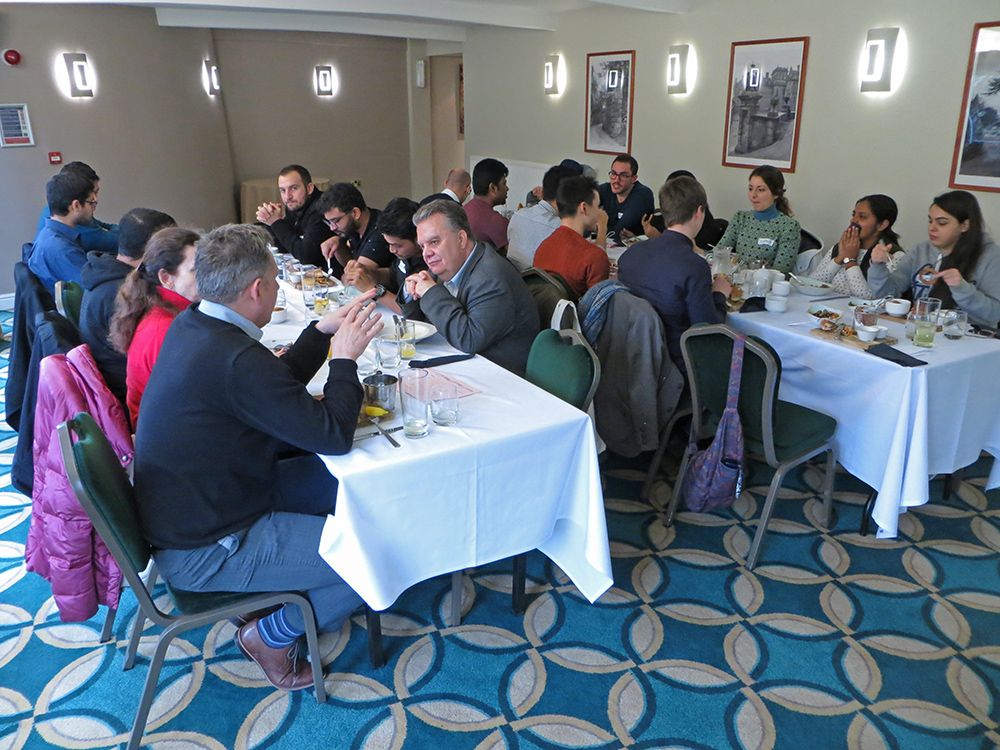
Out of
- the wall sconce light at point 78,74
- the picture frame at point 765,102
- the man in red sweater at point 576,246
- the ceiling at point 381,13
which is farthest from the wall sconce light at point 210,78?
the man in red sweater at point 576,246

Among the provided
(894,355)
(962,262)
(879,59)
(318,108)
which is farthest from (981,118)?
(318,108)

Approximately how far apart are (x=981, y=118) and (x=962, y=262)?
6.06 feet

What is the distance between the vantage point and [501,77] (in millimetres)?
8969

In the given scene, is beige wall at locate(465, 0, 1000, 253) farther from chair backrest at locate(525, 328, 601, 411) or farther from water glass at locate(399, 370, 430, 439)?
water glass at locate(399, 370, 430, 439)

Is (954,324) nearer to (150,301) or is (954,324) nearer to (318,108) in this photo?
(150,301)

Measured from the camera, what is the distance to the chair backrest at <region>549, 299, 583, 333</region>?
276cm

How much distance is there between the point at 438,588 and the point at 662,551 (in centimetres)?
90

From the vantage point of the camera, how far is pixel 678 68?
643cm

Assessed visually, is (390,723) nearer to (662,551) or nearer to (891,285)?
(662,551)

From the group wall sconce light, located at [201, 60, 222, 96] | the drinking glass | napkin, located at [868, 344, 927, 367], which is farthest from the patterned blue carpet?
wall sconce light, located at [201, 60, 222, 96]

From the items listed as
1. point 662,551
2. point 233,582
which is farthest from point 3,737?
point 662,551

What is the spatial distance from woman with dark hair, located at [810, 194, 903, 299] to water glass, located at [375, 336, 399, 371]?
2.46 metres

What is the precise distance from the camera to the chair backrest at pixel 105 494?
158 centimetres

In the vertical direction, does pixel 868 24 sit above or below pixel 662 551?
above
